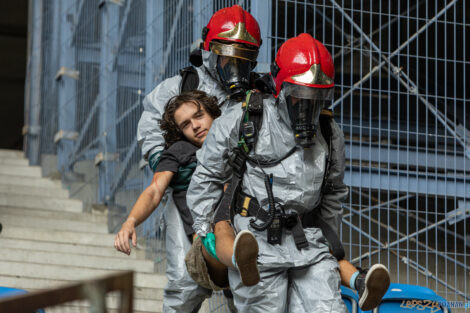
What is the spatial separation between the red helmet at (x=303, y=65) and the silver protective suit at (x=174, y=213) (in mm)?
776

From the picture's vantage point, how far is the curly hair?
4.01 metres

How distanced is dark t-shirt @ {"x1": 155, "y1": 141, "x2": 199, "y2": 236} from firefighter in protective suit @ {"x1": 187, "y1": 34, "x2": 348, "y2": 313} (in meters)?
0.56

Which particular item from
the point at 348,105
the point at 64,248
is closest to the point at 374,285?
the point at 64,248

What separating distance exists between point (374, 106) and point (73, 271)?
563 centimetres

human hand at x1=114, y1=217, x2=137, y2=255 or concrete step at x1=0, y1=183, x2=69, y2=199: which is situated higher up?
human hand at x1=114, y1=217, x2=137, y2=255

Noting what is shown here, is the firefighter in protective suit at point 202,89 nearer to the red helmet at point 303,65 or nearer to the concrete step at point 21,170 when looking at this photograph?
the red helmet at point 303,65

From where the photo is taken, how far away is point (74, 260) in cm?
686

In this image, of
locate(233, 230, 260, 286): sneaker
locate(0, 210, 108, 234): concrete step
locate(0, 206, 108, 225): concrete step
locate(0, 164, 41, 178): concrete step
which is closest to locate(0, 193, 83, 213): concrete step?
locate(0, 206, 108, 225): concrete step

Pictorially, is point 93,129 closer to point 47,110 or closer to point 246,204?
point 47,110

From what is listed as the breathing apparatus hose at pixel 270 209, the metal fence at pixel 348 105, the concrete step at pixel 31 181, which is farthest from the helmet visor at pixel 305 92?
the concrete step at pixel 31 181

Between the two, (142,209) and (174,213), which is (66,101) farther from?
(142,209)

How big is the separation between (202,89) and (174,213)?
Result: 2.19 feet

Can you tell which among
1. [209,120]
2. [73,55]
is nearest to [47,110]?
[73,55]

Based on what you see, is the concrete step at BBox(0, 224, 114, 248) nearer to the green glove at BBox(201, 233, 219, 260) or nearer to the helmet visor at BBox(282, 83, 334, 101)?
the green glove at BBox(201, 233, 219, 260)
